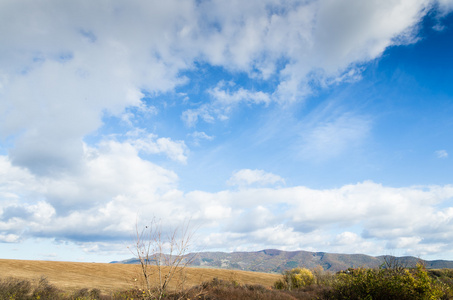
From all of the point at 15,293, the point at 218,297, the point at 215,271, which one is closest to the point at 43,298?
the point at 15,293

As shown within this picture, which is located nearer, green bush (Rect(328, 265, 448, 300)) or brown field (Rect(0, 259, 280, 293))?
green bush (Rect(328, 265, 448, 300))

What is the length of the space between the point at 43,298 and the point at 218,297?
505 inches

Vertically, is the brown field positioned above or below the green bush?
below

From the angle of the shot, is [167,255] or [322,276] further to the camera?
[322,276]

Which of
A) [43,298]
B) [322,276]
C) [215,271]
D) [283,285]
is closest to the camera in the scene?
[43,298]

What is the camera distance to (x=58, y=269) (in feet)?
175

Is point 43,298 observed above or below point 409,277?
below

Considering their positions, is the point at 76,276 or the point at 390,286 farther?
the point at 76,276

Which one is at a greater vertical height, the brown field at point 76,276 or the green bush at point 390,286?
the green bush at point 390,286

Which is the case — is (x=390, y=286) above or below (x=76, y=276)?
above

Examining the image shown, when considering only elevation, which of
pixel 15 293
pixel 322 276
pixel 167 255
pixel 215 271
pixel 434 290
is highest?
pixel 167 255

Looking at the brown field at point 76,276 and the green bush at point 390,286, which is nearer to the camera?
the green bush at point 390,286

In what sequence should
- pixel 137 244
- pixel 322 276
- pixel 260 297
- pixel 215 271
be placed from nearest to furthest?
pixel 137 244 → pixel 260 297 → pixel 322 276 → pixel 215 271

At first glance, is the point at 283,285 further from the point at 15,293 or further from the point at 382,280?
the point at 15,293
